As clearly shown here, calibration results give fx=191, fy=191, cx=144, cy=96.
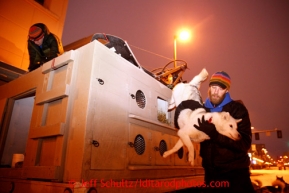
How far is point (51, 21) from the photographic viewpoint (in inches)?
461

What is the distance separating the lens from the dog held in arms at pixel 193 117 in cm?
323

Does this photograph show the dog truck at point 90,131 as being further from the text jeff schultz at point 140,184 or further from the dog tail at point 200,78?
the dog tail at point 200,78

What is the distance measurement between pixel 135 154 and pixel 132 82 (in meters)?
1.97

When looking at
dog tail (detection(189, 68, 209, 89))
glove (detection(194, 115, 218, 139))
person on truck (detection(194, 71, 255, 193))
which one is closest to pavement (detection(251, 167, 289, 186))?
person on truck (detection(194, 71, 255, 193))

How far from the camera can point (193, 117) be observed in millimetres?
3506

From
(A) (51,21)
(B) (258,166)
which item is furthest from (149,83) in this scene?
(B) (258,166)

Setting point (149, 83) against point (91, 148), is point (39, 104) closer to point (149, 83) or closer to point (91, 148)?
point (91, 148)

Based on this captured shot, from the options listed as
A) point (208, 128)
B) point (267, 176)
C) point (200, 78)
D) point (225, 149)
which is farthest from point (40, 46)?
point (267, 176)

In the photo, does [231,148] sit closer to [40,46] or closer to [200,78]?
[200,78]

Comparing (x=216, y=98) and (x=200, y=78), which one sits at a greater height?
(x=200, y=78)

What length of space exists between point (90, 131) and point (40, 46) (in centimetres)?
398

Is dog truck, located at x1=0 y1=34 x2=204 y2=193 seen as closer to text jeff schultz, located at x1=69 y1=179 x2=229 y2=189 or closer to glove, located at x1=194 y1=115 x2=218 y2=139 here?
text jeff schultz, located at x1=69 y1=179 x2=229 y2=189

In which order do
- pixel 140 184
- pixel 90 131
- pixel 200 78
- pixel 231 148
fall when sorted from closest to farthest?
pixel 231 148
pixel 90 131
pixel 200 78
pixel 140 184

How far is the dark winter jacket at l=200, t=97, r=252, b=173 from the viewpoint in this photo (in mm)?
3180
